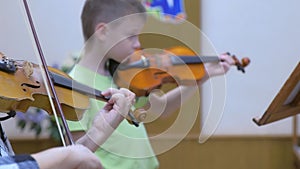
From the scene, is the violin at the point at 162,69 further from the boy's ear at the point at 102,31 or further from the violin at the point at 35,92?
the violin at the point at 35,92

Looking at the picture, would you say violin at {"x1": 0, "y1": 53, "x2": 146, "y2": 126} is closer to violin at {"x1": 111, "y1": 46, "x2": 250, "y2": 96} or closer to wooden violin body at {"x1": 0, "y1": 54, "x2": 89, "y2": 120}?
wooden violin body at {"x1": 0, "y1": 54, "x2": 89, "y2": 120}

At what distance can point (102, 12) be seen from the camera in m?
1.29

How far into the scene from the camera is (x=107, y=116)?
0.93 meters

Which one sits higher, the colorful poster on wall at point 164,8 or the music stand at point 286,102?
the music stand at point 286,102

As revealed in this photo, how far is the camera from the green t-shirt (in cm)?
116

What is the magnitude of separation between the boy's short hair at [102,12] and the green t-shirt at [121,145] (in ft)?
0.42

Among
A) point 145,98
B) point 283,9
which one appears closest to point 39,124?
point 145,98

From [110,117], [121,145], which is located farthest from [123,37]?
[110,117]

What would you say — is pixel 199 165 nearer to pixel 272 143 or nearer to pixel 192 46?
pixel 272 143

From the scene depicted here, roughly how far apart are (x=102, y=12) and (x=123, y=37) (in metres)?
0.09

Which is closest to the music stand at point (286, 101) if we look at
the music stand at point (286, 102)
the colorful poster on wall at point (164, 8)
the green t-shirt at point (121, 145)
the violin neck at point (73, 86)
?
the music stand at point (286, 102)

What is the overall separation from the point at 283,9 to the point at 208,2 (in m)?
0.35

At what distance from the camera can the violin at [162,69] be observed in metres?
1.54

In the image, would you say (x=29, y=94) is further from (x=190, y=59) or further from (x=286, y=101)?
(x=190, y=59)
